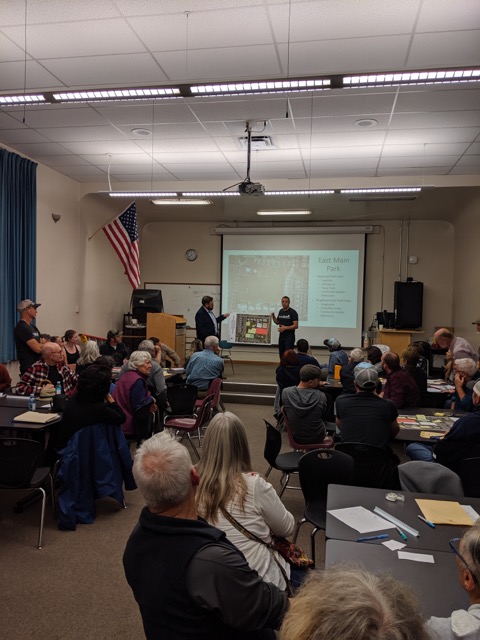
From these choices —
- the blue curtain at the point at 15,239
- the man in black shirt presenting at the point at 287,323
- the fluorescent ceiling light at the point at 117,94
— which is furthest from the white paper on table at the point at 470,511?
the man in black shirt presenting at the point at 287,323

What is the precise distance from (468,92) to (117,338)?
228 inches

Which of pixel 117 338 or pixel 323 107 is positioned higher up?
pixel 323 107

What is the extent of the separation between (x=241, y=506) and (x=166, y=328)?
334 inches

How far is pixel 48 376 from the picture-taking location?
16.6 feet

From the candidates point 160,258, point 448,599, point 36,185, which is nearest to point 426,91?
point 448,599

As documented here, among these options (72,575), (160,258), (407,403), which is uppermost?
(160,258)

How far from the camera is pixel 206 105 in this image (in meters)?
5.43

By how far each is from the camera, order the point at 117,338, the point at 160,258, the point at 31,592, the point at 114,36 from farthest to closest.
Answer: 1. the point at 160,258
2. the point at 117,338
3. the point at 114,36
4. the point at 31,592

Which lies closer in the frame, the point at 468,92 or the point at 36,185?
the point at 468,92

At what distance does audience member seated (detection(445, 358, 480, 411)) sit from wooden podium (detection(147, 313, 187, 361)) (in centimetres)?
639

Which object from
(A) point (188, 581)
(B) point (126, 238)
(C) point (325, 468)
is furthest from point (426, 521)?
(B) point (126, 238)

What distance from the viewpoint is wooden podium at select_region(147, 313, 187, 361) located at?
1036 centimetres

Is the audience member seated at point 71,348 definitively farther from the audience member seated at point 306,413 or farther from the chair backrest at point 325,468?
the chair backrest at point 325,468

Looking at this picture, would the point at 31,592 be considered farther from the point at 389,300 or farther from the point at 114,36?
the point at 389,300
